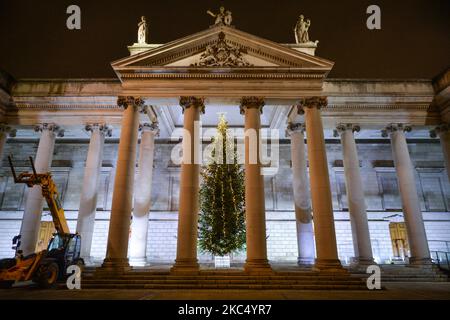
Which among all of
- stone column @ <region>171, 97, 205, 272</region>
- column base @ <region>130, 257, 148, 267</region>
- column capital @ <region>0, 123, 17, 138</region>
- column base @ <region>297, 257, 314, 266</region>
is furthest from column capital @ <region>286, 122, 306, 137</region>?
column capital @ <region>0, 123, 17, 138</region>

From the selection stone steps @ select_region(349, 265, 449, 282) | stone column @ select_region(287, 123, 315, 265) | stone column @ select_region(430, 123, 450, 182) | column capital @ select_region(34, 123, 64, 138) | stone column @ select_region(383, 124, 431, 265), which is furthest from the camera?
column capital @ select_region(34, 123, 64, 138)

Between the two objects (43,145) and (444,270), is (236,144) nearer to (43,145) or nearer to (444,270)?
(43,145)

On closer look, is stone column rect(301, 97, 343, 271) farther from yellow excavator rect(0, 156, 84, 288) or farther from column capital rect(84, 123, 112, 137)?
column capital rect(84, 123, 112, 137)

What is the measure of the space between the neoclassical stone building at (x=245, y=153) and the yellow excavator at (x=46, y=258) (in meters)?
1.98

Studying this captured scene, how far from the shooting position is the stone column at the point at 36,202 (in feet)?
59.7

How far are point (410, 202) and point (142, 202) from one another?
17625 mm

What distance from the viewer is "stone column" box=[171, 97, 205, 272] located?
45.9ft

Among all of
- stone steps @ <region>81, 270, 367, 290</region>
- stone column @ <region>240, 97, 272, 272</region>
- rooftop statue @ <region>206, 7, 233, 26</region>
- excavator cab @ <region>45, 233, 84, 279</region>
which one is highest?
rooftop statue @ <region>206, 7, 233, 26</region>

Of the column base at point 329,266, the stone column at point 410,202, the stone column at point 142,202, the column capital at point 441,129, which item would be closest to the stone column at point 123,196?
the stone column at point 142,202

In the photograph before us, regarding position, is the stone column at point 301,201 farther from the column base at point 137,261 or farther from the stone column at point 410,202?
the column base at point 137,261

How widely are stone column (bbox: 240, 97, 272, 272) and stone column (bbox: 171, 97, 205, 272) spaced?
2635 mm
